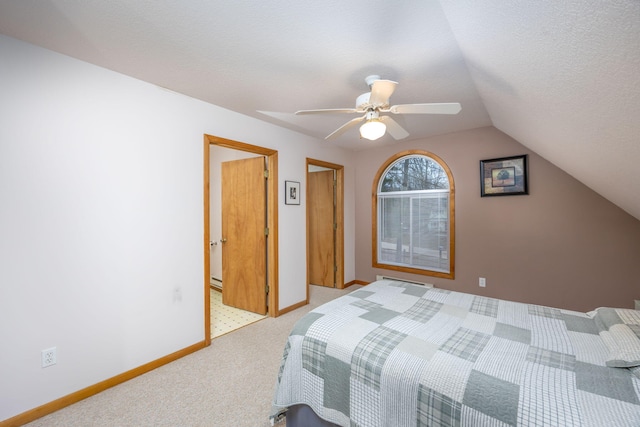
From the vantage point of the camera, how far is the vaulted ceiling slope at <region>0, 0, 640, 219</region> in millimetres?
971

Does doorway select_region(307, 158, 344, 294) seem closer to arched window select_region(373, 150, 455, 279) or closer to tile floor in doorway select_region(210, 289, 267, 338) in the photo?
arched window select_region(373, 150, 455, 279)

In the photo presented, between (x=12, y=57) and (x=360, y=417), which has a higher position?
(x=12, y=57)

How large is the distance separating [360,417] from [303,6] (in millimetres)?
1998

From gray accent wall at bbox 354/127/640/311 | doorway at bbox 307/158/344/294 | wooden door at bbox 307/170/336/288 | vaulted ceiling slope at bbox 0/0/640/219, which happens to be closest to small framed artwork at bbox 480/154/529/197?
gray accent wall at bbox 354/127/640/311

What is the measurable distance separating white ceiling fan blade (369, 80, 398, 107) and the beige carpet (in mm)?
2216

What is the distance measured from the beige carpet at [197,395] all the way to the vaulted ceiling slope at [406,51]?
237 cm

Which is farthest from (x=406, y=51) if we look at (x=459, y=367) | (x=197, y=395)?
(x=197, y=395)

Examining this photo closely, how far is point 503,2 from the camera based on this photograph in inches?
39.2

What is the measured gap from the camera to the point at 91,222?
1.92 m

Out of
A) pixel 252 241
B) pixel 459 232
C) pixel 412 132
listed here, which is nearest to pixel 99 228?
pixel 252 241

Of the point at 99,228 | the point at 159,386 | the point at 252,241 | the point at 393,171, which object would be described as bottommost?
the point at 159,386

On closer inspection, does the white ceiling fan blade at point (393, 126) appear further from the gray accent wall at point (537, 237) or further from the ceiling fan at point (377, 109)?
the gray accent wall at point (537, 237)

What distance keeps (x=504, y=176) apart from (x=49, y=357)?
457cm

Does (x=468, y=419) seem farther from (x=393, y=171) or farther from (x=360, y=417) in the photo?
(x=393, y=171)
